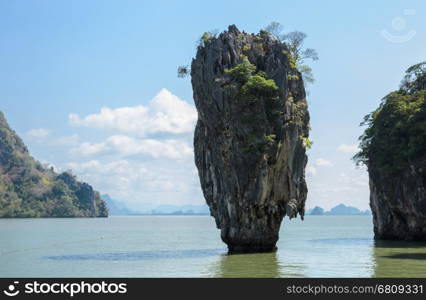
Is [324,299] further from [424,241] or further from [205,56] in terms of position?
[424,241]

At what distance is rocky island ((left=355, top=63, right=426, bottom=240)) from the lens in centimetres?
5912

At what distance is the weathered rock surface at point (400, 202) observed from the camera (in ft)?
195

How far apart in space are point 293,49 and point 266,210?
52.7ft

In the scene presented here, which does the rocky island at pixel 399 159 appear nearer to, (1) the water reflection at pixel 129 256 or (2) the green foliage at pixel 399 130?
(2) the green foliage at pixel 399 130

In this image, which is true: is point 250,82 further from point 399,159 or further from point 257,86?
point 399,159

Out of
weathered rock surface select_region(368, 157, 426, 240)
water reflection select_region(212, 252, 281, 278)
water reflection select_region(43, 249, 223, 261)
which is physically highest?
weathered rock surface select_region(368, 157, 426, 240)

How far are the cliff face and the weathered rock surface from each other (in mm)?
17780

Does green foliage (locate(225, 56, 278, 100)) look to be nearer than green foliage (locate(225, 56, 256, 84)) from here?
Yes

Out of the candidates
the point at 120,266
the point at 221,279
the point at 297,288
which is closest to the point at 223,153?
the point at 120,266

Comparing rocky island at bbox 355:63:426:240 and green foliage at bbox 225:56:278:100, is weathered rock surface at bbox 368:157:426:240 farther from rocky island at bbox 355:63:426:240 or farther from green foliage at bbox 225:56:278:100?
green foliage at bbox 225:56:278:100

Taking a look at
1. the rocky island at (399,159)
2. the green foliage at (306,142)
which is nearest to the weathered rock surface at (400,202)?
the rocky island at (399,159)

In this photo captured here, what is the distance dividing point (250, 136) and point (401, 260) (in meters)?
14.7

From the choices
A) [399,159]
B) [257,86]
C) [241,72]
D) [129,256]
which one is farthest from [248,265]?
[399,159]

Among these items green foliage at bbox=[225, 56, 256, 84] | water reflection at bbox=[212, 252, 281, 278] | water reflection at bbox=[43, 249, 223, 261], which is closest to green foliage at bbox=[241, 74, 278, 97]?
green foliage at bbox=[225, 56, 256, 84]
